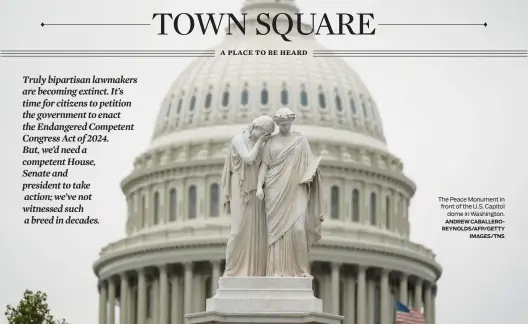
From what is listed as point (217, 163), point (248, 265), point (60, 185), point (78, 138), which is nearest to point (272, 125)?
point (248, 265)

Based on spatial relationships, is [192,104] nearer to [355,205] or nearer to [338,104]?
[338,104]

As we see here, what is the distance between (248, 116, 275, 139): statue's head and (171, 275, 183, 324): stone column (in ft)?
411

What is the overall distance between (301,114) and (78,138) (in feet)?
364

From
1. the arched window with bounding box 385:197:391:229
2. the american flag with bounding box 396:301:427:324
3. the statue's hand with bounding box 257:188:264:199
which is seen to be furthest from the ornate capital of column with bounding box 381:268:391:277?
the statue's hand with bounding box 257:188:264:199

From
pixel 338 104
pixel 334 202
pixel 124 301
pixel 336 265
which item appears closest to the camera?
pixel 336 265

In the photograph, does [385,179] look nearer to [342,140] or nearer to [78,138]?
[342,140]

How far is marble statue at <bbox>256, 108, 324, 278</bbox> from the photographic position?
144 ft

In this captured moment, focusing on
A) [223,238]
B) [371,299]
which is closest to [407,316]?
[371,299]

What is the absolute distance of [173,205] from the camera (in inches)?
7111

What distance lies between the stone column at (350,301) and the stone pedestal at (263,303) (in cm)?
13101

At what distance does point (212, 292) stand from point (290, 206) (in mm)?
127238

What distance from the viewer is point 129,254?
179500 mm

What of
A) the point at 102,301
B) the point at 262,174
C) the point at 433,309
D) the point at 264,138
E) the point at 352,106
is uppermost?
the point at 352,106

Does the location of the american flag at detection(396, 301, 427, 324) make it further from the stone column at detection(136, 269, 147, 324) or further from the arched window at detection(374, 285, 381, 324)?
the stone column at detection(136, 269, 147, 324)
